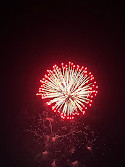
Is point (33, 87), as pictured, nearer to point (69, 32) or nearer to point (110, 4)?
point (69, 32)

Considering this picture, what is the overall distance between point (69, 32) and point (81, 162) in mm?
9919

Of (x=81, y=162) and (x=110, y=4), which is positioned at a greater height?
(x=110, y=4)

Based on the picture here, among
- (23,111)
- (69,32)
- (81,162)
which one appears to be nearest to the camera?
(81,162)

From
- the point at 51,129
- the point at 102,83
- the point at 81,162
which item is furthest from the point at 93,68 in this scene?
the point at 81,162

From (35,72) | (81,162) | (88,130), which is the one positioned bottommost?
(81,162)

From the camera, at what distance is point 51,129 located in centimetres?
1703

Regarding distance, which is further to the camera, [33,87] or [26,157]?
[33,87]

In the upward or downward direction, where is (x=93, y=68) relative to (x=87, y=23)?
downward

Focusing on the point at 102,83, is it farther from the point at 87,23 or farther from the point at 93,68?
the point at 87,23

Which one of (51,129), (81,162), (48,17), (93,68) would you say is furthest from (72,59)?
(81,162)

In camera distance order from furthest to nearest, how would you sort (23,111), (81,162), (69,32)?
(69,32) → (23,111) → (81,162)

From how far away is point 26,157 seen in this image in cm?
1698

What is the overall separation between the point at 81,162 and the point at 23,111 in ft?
17.8

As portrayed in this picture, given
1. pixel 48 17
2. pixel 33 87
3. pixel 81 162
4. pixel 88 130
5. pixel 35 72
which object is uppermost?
pixel 48 17
